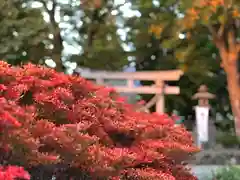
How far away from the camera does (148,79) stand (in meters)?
13.6

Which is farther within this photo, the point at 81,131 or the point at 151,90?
the point at 151,90

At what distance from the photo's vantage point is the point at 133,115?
5141 mm

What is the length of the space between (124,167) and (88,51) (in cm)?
1140

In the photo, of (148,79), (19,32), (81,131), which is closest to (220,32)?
(148,79)

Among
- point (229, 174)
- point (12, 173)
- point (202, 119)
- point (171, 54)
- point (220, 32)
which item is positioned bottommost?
point (12, 173)

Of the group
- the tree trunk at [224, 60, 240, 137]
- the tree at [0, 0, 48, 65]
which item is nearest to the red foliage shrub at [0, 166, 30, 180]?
the tree at [0, 0, 48, 65]

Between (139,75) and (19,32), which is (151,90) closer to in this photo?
(139,75)

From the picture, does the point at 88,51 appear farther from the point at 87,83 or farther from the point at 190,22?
the point at 87,83

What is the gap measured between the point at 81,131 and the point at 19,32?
10118mm

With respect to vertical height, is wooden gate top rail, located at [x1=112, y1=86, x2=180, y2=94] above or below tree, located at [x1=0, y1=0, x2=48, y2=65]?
below

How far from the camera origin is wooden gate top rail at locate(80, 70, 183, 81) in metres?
13.5

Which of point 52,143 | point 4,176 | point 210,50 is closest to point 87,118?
point 52,143

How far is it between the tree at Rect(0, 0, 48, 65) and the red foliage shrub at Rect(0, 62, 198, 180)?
885 centimetres

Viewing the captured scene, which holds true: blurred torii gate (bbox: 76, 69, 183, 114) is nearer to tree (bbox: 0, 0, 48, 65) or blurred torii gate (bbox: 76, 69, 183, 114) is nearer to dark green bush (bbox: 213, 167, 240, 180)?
tree (bbox: 0, 0, 48, 65)
